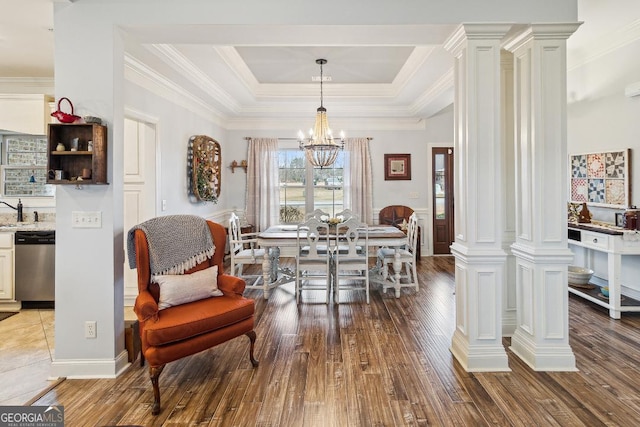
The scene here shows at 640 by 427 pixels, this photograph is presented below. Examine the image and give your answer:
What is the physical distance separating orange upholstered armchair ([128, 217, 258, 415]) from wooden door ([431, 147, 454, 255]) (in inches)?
198

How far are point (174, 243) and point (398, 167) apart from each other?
4987 mm

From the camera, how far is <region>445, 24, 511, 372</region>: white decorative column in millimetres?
2557

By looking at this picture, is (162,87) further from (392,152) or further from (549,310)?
(549,310)

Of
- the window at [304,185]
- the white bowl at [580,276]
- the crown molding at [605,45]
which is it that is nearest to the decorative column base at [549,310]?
the white bowl at [580,276]

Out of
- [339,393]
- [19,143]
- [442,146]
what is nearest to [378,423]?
[339,393]

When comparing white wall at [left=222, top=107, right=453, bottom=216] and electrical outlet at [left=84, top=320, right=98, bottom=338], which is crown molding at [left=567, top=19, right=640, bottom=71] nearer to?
white wall at [left=222, top=107, right=453, bottom=216]

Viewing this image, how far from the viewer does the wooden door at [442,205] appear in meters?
6.88

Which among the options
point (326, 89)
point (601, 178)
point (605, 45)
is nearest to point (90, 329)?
point (326, 89)

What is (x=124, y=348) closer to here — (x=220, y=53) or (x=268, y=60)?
(x=220, y=53)

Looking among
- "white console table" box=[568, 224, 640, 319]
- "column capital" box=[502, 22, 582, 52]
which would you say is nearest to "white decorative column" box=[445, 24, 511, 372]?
"column capital" box=[502, 22, 582, 52]

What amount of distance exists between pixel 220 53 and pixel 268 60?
81 centimetres

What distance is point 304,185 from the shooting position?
682cm

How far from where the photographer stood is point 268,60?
4594 millimetres

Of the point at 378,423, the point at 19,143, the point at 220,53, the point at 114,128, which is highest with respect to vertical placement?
the point at 220,53
